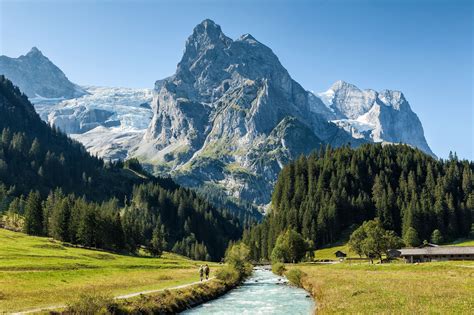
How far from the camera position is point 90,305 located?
3462 centimetres

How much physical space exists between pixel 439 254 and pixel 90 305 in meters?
128

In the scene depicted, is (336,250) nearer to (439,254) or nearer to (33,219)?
(439,254)

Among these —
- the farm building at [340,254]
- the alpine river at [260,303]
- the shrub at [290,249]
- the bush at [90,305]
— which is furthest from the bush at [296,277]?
the farm building at [340,254]

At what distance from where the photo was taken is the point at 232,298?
63.5 m

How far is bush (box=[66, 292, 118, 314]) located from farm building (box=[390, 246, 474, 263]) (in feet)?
398

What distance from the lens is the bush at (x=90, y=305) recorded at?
112 feet

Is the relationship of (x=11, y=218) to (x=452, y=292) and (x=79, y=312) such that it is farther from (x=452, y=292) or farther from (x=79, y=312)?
(x=452, y=292)

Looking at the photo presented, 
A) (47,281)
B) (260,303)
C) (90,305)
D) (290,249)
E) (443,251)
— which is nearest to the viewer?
(90,305)

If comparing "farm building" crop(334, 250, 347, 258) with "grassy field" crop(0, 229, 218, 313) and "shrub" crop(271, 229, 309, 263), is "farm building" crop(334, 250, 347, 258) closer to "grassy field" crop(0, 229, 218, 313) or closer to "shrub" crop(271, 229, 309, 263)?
"shrub" crop(271, 229, 309, 263)

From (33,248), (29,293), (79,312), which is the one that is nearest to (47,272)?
(29,293)

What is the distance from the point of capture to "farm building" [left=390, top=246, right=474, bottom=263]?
134 meters

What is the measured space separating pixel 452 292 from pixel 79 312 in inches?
1401

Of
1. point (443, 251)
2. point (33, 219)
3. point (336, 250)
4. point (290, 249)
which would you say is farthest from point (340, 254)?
point (33, 219)

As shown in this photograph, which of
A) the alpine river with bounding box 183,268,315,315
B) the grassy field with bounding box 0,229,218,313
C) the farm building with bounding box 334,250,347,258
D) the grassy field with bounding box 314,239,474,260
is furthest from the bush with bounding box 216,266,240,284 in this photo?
the grassy field with bounding box 314,239,474,260
